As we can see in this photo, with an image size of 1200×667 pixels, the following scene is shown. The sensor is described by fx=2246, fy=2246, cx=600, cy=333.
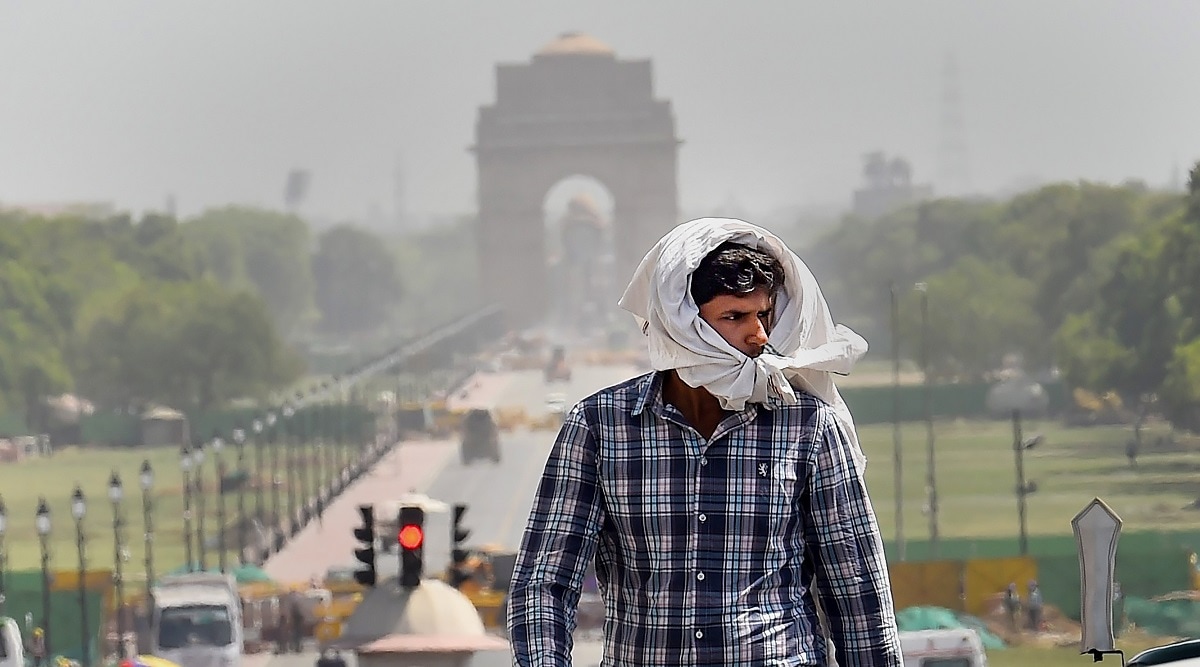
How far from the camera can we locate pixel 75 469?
39938 mm

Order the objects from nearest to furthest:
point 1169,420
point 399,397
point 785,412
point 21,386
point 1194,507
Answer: point 785,412, point 1194,507, point 1169,420, point 21,386, point 399,397

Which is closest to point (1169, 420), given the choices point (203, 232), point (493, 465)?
point (493, 465)

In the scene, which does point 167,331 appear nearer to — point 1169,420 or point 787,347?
point 1169,420

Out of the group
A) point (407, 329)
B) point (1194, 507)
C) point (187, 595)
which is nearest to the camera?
point (187, 595)

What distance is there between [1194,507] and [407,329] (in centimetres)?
2912

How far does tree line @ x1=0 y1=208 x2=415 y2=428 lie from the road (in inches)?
151

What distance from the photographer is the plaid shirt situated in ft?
7.68

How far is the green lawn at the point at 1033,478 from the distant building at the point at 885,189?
14343 millimetres

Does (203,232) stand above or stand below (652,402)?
above

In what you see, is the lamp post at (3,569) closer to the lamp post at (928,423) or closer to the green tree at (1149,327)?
the lamp post at (928,423)

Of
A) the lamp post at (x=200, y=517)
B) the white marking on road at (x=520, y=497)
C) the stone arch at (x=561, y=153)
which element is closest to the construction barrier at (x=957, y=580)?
the white marking on road at (x=520, y=497)

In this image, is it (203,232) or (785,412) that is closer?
(785,412)

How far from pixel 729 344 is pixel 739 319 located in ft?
0.11

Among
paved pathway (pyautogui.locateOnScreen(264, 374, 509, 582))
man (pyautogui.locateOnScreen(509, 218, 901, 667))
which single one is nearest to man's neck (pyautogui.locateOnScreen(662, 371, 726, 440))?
man (pyautogui.locateOnScreen(509, 218, 901, 667))
